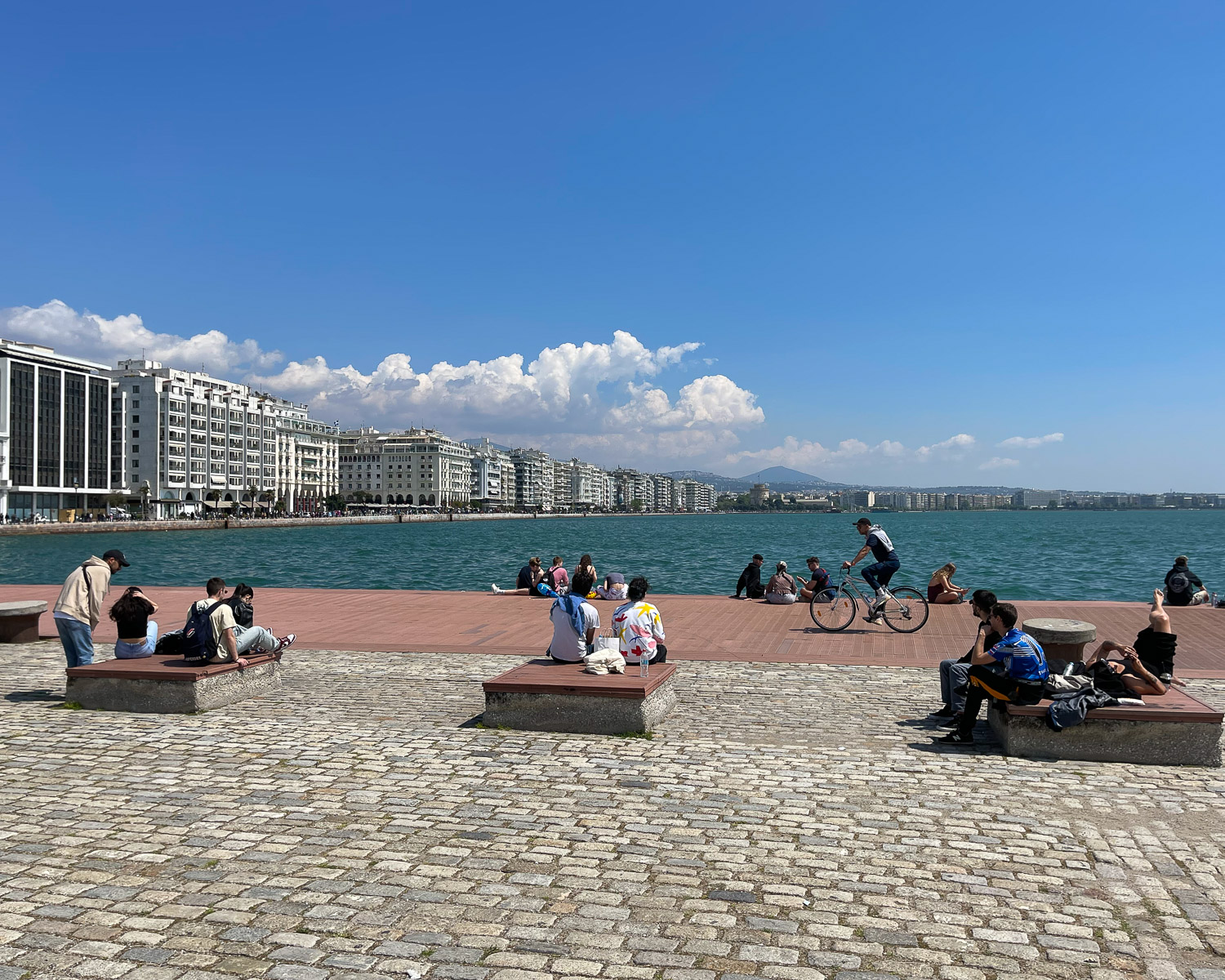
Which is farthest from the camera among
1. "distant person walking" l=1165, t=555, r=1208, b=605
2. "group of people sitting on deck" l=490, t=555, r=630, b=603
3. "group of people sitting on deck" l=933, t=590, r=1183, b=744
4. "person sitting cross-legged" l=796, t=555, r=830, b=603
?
"group of people sitting on deck" l=490, t=555, r=630, b=603

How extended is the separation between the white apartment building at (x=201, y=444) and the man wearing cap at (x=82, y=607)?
386ft

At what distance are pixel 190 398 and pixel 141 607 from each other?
430 ft

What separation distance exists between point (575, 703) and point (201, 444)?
446 feet

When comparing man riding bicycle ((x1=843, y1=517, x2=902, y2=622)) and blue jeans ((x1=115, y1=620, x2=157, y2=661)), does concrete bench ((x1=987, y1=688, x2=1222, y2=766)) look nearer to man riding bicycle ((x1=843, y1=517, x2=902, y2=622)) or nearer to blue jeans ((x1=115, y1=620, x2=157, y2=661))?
man riding bicycle ((x1=843, y1=517, x2=902, y2=622))

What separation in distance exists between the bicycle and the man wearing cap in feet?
31.4

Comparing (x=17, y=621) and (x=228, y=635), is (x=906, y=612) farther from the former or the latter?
(x=17, y=621)

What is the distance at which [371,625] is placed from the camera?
1505cm

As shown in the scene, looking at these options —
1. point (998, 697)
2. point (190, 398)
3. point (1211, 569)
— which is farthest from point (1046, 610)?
point (190, 398)

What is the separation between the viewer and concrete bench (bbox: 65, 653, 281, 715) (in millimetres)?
8578

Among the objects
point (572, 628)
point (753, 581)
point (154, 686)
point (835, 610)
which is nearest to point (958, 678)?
point (572, 628)

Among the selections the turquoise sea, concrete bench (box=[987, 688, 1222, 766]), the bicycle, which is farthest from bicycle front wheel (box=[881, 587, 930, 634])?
the turquoise sea

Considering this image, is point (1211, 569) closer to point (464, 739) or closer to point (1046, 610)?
point (1046, 610)

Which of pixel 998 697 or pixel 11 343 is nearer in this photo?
pixel 998 697

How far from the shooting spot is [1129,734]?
6.98 meters
